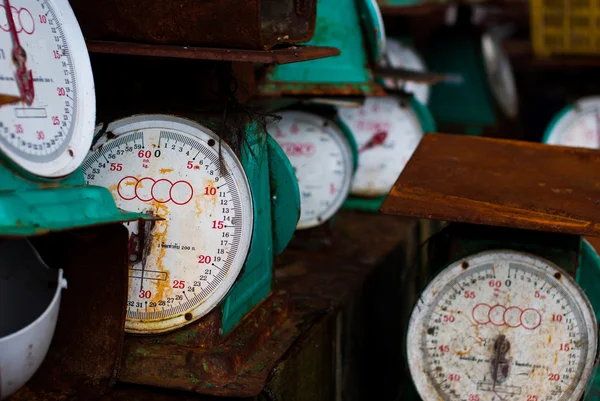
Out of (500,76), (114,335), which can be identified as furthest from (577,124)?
(114,335)

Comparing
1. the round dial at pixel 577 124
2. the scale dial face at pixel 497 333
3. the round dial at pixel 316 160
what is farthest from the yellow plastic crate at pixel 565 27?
the scale dial face at pixel 497 333

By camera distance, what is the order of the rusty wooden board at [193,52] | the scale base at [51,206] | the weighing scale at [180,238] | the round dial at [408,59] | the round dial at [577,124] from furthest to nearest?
1. the round dial at [408,59]
2. the round dial at [577,124]
3. the weighing scale at [180,238]
4. the rusty wooden board at [193,52]
5. the scale base at [51,206]

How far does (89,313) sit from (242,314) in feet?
1.05

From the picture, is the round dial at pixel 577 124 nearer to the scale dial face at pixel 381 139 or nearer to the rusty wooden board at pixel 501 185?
the scale dial face at pixel 381 139

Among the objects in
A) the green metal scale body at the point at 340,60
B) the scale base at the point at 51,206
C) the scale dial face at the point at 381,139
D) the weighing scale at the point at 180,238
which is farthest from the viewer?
the scale dial face at the point at 381,139

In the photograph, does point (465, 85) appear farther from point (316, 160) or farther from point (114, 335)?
point (114, 335)

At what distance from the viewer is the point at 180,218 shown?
1.45 metres

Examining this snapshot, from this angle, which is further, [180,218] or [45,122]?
[180,218]

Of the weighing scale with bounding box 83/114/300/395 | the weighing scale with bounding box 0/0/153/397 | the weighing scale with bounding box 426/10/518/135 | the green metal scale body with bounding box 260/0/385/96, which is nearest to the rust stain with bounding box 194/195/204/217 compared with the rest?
the weighing scale with bounding box 83/114/300/395

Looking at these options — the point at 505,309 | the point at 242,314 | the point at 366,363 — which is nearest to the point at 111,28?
the point at 242,314

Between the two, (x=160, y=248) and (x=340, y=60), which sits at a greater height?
(x=340, y=60)

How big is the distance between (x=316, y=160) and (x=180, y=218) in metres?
1.01

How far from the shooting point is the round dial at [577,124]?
3.06 metres

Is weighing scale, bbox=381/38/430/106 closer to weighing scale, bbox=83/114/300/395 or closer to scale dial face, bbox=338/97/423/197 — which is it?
scale dial face, bbox=338/97/423/197
